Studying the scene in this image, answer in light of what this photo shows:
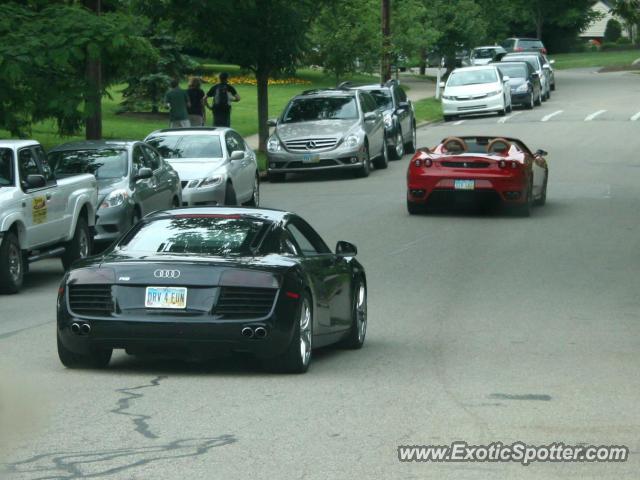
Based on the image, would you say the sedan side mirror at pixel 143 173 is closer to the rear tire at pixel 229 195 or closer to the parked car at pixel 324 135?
the rear tire at pixel 229 195

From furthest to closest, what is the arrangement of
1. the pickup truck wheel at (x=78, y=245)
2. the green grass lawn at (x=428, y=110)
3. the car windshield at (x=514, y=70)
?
1. the car windshield at (x=514, y=70)
2. the green grass lawn at (x=428, y=110)
3. the pickup truck wheel at (x=78, y=245)

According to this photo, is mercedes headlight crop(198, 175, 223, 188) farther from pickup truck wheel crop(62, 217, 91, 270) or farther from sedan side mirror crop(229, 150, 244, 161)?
pickup truck wheel crop(62, 217, 91, 270)

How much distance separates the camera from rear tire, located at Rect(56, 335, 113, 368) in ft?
36.4

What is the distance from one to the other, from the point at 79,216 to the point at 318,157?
1261cm

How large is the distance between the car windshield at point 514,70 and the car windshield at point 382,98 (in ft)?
49.0

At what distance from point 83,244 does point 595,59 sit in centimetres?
7745

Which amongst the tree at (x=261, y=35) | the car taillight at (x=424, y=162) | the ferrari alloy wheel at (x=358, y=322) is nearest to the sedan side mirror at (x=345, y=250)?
the ferrari alloy wheel at (x=358, y=322)

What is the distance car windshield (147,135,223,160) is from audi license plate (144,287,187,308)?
588 inches

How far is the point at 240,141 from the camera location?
88.4 ft

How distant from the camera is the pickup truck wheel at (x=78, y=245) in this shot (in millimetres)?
18859

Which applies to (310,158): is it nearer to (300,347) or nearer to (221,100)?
(221,100)

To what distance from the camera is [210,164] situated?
989 inches

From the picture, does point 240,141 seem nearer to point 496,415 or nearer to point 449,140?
point 449,140

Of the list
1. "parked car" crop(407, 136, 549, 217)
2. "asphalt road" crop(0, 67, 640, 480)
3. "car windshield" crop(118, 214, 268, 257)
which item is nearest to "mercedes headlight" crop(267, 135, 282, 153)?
"parked car" crop(407, 136, 549, 217)
